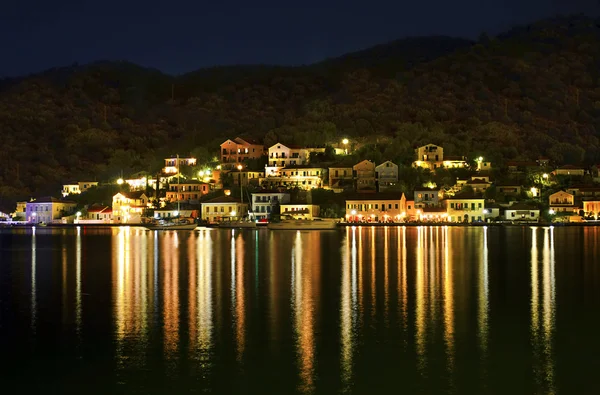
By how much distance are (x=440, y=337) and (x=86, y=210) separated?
54.4 meters

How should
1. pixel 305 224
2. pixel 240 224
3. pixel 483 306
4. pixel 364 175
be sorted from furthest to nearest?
pixel 364 175, pixel 240 224, pixel 305 224, pixel 483 306

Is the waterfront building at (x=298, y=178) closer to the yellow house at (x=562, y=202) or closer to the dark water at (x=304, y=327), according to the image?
the yellow house at (x=562, y=202)

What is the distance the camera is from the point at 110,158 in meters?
86.6

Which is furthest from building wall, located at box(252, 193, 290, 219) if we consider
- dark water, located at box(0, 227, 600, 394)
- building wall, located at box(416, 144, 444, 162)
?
dark water, located at box(0, 227, 600, 394)

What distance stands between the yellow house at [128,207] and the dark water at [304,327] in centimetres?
3603

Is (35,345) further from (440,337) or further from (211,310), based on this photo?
(440,337)

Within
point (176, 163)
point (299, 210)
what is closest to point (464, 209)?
point (299, 210)

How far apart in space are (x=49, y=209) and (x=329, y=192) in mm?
23787

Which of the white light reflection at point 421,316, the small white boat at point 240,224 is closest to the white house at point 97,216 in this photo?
the small white boat at point 240,224

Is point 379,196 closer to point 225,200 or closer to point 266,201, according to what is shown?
point 266,201

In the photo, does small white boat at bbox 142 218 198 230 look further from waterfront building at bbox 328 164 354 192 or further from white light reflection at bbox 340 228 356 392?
white light reflection at bbox 340 228 356 392

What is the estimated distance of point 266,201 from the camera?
178 feet

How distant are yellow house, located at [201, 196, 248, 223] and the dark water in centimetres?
2996

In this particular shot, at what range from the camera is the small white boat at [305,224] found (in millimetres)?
48750
